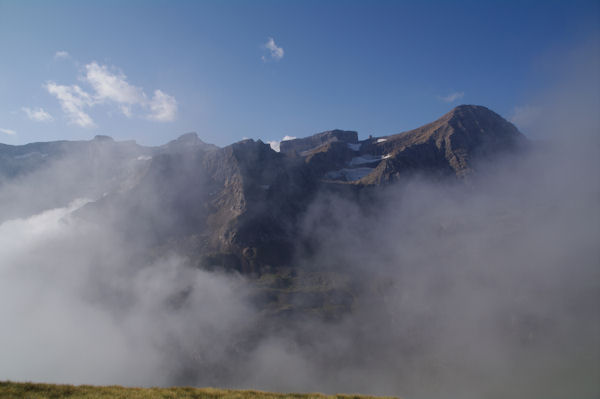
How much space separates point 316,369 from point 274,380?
1131 inches

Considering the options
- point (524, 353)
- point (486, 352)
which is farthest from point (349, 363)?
point (524, 353)

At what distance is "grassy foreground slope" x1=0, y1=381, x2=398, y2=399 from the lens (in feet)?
80.1

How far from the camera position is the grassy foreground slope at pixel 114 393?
24.4m

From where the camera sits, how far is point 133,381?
18438cm

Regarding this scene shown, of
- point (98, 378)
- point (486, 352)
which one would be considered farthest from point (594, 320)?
point (98, 378)

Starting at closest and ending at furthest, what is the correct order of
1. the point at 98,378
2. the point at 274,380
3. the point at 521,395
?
the point at 521,395
the point at 274,380
the point at 98,378

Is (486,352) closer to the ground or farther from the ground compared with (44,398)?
closer to the ground

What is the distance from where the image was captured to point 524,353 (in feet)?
610

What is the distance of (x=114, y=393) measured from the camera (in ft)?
85.5

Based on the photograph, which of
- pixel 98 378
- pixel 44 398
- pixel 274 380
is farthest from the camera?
pixel 98 378

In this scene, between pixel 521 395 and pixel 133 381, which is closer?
pixel 521 395

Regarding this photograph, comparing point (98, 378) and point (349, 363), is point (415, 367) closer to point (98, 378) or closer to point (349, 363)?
point (349, 363)

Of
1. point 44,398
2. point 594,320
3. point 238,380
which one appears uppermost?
point 44,398

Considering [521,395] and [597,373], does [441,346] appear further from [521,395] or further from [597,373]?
[597,373]
